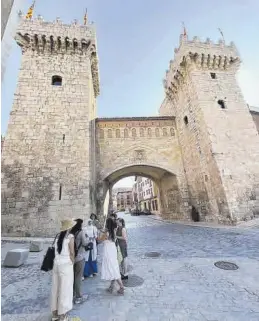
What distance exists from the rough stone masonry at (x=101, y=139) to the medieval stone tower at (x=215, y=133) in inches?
2.4

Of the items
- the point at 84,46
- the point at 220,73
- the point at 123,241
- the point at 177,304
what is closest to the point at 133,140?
the point at 84,46

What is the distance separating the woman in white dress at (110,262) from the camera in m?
3.50

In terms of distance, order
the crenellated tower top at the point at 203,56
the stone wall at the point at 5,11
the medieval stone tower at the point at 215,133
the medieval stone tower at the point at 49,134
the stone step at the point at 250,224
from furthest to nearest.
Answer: the crenellated tower top at the point at 203,56 < the medieval stone tower at the point at 215,133 < the stone step at the point at 250,224 < the medieval stone tower at the point at 49,134 < the stone wall at the point at 5,11

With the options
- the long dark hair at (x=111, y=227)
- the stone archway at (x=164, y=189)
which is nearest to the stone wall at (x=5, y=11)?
the long dark hair at (x=111, y=227)

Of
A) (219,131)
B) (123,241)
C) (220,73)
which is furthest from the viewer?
(220,73)

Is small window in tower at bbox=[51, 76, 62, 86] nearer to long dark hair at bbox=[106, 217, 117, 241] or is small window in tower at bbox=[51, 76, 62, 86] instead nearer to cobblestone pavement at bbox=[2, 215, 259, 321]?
cobblestone pavement at bbox=[2, 215, 259, 321]

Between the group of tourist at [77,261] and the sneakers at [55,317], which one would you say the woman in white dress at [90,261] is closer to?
the group of tourist at [77,261]

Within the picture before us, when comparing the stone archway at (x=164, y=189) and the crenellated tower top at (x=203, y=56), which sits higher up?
the crenellated tower top at (x=203, y=56)

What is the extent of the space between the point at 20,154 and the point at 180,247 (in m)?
8.14

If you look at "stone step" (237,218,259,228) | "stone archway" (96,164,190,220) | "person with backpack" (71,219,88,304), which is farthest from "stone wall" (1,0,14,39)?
"stone archway" (96,164,190,220)

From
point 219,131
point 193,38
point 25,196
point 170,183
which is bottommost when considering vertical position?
point 25,196

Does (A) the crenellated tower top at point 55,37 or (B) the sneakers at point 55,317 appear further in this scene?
(A) the crenellated tower top at point 55,37

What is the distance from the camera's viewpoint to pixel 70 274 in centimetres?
286

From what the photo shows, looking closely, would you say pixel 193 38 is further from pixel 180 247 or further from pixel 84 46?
pixel 180 247
